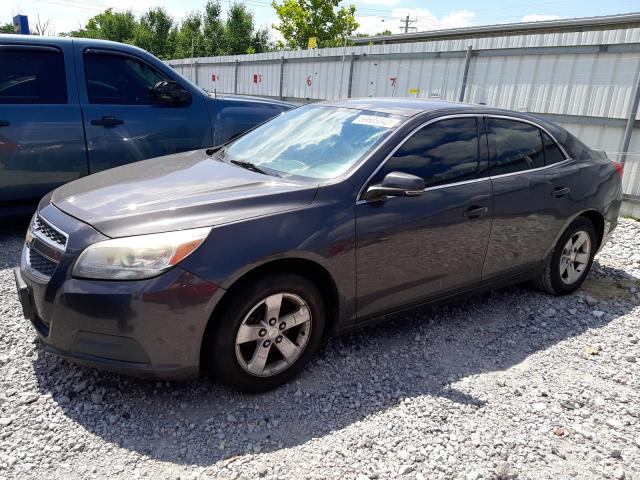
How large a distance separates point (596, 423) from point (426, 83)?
8.64m

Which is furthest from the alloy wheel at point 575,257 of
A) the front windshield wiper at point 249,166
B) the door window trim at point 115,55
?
the door window trim at point 115,55

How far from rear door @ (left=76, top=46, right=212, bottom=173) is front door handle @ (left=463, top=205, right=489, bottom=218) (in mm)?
3290

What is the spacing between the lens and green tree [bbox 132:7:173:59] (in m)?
51.2

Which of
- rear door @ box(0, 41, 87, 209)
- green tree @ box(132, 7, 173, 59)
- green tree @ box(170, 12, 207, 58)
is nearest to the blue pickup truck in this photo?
rear door @ box(0, 41, 87, 209)

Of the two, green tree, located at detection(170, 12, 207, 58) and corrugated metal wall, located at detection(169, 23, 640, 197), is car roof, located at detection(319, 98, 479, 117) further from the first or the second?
green tree, located at detection(170, 12, 207, 58)

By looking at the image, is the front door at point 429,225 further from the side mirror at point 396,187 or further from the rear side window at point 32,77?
the rear side window at point 32,77

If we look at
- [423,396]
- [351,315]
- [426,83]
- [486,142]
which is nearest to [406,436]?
[423,396]

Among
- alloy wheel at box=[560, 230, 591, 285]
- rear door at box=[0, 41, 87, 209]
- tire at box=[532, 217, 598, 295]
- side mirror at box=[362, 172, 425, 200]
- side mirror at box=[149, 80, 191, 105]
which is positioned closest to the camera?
side mirror at box=[362, 172, 425, 200]

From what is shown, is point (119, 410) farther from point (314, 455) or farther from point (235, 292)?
point (314, 455)

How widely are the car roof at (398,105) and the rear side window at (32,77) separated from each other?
2.80 meters

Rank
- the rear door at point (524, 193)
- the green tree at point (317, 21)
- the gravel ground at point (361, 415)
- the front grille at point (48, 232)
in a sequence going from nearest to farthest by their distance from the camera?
the gravel ground at point (361, 415)
the front grille at point (48, 232)
the rear door at point (524, 193)
the green tree at point (317, 21)

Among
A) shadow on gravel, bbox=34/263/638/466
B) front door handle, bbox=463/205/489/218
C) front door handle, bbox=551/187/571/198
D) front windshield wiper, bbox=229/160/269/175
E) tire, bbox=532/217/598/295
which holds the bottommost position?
shadow on gravel, bbox=34/263/638/466

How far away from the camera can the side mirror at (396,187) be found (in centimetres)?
293

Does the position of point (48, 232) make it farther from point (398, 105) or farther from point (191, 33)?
point (191, 33)
